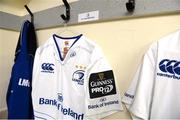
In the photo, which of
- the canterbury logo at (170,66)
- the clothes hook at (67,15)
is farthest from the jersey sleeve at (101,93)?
the clothes hook at (67,15)

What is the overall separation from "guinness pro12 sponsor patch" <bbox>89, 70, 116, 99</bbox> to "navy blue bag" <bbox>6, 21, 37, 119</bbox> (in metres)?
0.44

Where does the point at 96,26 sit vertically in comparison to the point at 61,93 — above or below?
above

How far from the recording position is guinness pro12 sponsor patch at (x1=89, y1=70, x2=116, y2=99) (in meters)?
0.80

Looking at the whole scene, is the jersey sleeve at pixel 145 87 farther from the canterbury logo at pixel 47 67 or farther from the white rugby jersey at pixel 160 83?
the canterbury logo at pixel 47 67

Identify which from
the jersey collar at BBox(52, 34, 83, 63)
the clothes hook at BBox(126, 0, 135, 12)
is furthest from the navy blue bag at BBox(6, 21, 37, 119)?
the clothes hook at BBox(126, 0, 135, 12)

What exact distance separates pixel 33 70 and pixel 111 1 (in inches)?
21.1

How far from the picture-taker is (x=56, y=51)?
39.8 inches

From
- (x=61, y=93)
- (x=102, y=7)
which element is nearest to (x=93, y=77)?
(x=61, y=93)

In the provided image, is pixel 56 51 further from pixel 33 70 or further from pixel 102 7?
pixel 102 7

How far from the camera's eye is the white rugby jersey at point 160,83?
65 centimetres

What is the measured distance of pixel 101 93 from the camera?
80 centimetres

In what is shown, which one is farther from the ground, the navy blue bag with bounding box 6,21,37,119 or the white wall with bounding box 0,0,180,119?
the white wall with bounding box 0,0,180,119

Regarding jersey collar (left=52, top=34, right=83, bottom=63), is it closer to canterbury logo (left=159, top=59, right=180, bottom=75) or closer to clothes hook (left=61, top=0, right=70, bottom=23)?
clothes hook (left=61, top=0, right=70, bottom=23)

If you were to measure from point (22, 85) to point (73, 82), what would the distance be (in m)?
0.35
